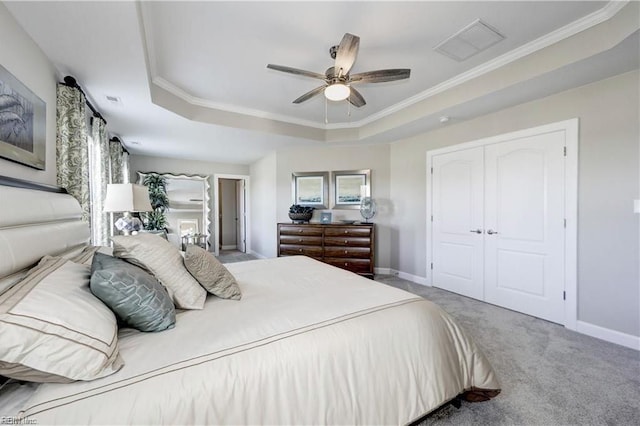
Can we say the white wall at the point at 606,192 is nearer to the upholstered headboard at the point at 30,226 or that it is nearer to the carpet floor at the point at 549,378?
the carpet floor at the point at 549,378

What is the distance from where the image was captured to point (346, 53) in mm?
1979

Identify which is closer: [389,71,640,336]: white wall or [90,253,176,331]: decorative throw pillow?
[90,253,176,331]: decorative throw pillow

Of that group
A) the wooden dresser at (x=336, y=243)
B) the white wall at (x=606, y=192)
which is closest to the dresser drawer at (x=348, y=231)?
the wooden dresser at (x=336, y=243)

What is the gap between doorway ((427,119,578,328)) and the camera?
8.98 ft

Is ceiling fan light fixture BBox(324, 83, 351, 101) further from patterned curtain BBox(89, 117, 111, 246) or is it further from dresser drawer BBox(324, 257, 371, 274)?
dresser drawer BBox(324, 257, 371, 274)

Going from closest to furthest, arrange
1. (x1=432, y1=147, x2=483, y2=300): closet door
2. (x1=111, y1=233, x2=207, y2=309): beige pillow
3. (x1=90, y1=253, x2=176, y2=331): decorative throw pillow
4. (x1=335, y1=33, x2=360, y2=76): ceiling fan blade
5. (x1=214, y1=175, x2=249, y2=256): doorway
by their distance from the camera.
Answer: (x1=90, y1=253, x2=176, y2=331): decorative throw pillow < (x1=111, y1=233, x2=207, y2=309): beige pillow < (x1=335, y1=33, x2=360, y2=76): ceiling fan blade < (x1=432, y1=147, x2=483, y2=300): closet door < (x1=214, y1=175, x2=249, y2=256): doorway

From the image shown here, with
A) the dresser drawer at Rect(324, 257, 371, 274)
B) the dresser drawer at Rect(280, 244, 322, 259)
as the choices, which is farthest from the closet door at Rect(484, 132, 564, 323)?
the dresser drawer at Rect(280, 244, 322, 259)

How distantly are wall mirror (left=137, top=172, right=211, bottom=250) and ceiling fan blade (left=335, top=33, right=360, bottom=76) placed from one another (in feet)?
15.4

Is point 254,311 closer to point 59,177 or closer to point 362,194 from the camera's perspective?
point 59,177

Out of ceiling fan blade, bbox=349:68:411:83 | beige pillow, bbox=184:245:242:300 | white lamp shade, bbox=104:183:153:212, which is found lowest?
beige pillow, bbox=184:245:242:300

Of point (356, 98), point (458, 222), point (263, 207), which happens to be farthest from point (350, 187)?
point (356, 98)

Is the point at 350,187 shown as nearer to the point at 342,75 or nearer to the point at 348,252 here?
the point at 348,252

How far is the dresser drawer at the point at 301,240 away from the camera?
15.0ft

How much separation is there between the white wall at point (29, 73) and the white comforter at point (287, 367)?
1479mm
